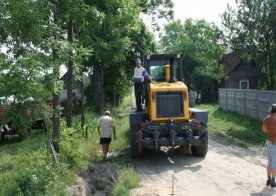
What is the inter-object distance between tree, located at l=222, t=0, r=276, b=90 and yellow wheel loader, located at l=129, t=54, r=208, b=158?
10.6 metres

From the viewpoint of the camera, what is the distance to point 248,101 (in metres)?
24.5

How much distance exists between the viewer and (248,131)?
19125 millimetres

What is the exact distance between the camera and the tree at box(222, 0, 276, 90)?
73.4 feet

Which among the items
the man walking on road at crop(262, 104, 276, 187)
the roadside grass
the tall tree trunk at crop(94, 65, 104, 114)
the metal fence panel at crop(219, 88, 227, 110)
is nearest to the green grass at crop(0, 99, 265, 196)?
the roadside grass

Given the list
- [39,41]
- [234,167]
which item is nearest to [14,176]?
[39,41]

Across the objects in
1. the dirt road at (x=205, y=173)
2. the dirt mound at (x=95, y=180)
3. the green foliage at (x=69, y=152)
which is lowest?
the dirt mound at (x=95, y=180)

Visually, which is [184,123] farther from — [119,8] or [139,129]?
[119,8]

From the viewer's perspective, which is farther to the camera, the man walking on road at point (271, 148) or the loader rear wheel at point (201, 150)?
the loader rear wheel at point (201, 150)

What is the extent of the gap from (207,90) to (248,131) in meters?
28.7

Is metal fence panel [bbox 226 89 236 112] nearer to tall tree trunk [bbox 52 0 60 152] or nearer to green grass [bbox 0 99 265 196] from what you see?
green grass [bbox 0 99 265 196]

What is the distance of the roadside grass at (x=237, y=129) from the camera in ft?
56.9

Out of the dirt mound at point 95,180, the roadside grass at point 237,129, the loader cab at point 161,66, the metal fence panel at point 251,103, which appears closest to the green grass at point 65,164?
the roadside grass at point 237,129

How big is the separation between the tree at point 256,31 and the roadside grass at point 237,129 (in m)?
3.15

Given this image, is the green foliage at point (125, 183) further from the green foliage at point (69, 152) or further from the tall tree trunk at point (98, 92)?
the tall tree trunk at point (98, 92)
